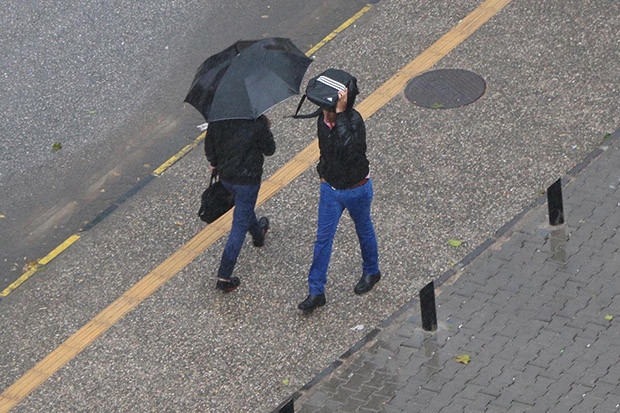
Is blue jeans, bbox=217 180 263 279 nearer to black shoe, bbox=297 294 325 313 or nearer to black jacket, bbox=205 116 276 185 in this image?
black jacket, bbox=205 116 276 185

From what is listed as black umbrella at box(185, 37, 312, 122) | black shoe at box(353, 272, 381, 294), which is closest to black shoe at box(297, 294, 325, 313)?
black shoe at box(353, 272, 381, 294)

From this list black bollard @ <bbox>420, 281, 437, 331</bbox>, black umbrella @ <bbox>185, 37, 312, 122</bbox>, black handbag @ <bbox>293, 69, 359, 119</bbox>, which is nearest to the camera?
black handbag @ <bbox>293, 69, 359, 119</bbox>

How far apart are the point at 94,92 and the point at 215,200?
3.60 m

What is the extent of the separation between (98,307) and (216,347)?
1.23 metres

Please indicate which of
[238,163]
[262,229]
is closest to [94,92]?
[262,229]

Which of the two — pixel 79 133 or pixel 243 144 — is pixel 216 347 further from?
pixel 79 133

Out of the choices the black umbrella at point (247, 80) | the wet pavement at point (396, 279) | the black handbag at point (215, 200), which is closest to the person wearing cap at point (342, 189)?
the wet pavement at point (396, 279)

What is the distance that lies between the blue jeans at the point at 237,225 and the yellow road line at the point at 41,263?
1750 millimetres

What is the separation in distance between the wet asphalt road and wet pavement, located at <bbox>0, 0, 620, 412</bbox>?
504 mm

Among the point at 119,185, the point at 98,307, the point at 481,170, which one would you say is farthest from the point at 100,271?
the point at 481,170

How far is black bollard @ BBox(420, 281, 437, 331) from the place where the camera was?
926 centimetres

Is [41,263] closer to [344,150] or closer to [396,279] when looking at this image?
[396,279]

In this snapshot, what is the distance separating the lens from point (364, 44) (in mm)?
13297

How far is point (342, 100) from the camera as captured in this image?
359 inches
